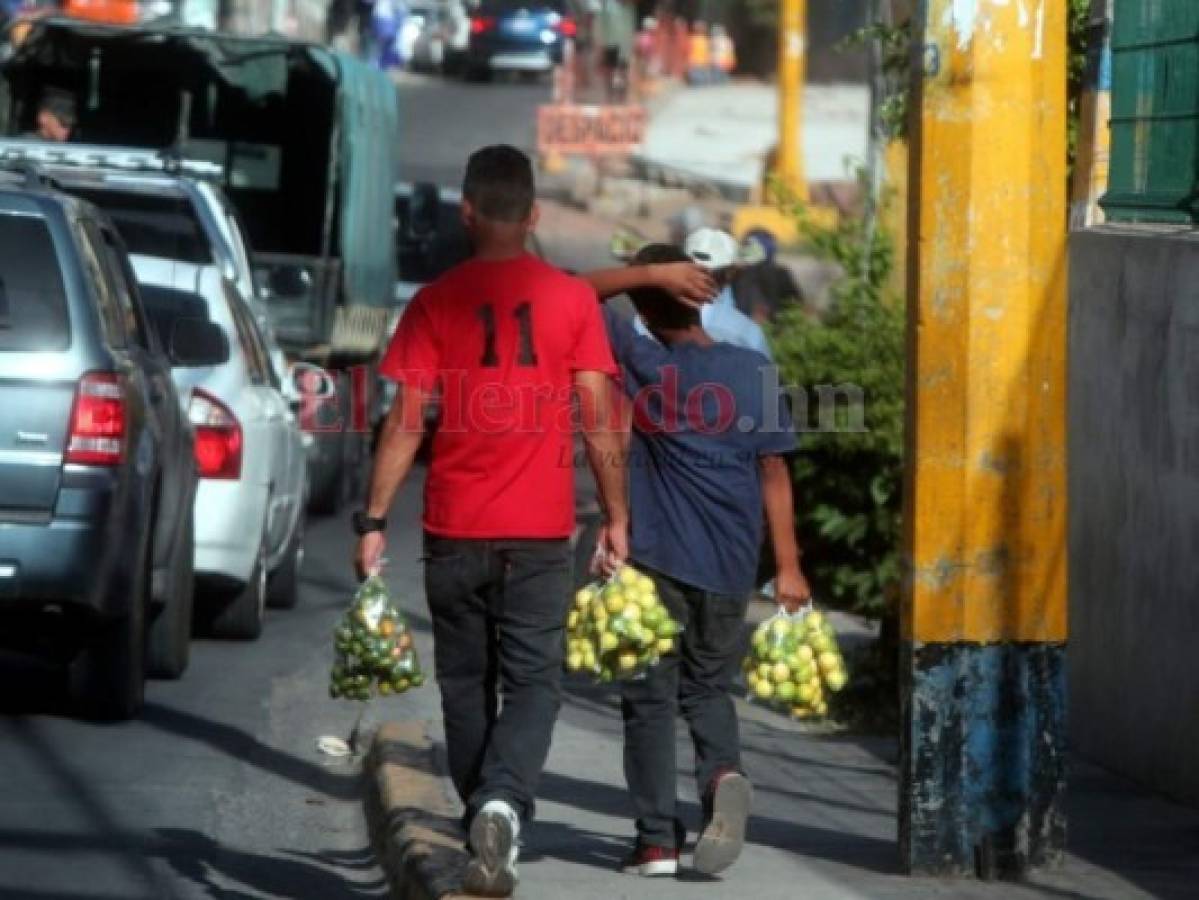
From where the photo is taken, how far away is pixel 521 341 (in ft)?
24.7

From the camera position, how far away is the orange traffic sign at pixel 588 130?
145 ft

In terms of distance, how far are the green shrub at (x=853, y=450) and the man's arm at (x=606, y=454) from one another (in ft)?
21.2

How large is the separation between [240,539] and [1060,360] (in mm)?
5626

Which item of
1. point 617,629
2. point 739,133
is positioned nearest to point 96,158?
point 617,629

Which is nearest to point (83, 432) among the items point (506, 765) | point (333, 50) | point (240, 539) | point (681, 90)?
point (240, 539)

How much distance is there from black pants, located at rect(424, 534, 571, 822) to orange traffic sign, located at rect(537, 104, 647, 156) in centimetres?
3676

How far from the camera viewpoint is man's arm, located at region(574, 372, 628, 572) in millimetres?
7609

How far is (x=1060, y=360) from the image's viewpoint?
26.0 ft

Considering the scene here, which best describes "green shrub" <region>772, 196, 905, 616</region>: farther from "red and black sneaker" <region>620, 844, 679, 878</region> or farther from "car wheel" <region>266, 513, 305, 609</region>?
"red and black sneaker" <region>620, 844, 679, 878</region>

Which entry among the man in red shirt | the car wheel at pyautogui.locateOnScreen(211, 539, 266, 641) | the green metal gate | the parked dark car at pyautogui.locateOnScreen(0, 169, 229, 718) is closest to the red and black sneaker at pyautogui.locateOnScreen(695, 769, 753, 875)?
the man in red shirt

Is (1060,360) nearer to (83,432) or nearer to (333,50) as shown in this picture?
(83,432)

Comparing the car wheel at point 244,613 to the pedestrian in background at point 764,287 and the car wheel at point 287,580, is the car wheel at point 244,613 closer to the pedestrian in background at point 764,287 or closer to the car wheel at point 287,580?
the car wheel at point 287,580

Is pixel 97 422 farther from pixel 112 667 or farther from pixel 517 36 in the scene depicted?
pixel 517 36

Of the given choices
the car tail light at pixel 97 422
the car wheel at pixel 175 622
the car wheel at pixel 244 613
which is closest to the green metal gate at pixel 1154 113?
the car tail light at pixel 97 422
